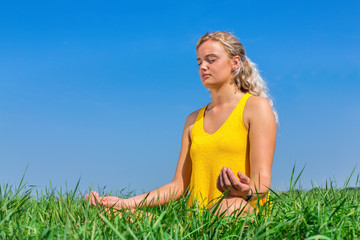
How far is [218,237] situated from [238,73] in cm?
198

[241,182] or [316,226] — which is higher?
[241,182]

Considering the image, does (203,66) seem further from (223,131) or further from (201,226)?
(201,226)

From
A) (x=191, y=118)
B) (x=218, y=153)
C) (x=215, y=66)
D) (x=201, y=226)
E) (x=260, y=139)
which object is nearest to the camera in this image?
(x=201, y=226)

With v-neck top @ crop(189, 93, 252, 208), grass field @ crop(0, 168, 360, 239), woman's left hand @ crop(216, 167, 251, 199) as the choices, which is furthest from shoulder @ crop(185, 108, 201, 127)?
grass field @ crop(0, 168, 360, 239)

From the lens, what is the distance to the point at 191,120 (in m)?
4.27

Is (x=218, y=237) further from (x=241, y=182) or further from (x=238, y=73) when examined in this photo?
(x=238, y=73)

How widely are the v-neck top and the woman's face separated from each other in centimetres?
28

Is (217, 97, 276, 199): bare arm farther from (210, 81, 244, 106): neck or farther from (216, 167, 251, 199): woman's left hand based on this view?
(216, 167, 251, 199): woman's left hand

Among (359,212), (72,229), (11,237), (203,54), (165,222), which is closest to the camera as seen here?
Answer: (11,237)

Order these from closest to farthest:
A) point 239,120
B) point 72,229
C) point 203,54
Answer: point 72,229
point 239,120
point 203,54

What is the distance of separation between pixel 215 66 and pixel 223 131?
2.06ft

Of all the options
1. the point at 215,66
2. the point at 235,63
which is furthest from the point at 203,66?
the point at 235,63

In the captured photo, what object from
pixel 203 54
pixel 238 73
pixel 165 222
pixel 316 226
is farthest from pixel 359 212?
pixel 203 54

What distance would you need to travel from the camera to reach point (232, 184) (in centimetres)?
271
